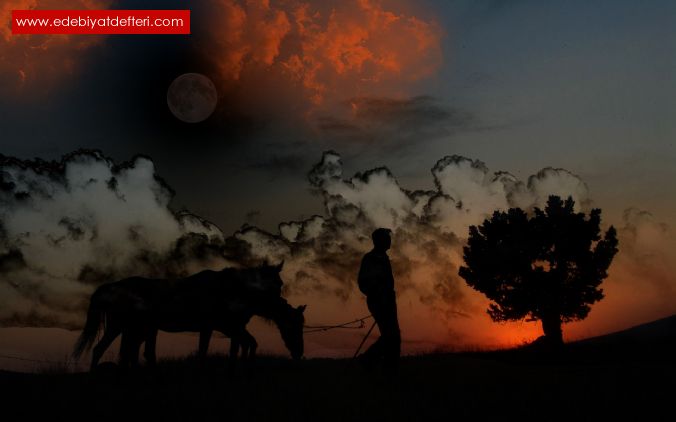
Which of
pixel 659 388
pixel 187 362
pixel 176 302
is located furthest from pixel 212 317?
pixel 659 388

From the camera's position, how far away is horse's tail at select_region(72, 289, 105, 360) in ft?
52.1

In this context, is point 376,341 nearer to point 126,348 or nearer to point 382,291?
point 382,291

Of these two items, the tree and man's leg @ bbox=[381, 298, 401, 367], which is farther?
the tree

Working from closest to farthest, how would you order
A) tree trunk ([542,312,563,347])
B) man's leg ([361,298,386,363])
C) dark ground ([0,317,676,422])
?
dark ground ([0,317,676,422])
man's leg ([361,298,386,363])
tree trunk ([542,312,563,347])

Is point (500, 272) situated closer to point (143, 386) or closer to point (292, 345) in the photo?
point (292, 345)

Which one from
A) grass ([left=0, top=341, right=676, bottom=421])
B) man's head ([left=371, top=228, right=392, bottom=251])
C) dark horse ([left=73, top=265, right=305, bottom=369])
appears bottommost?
grass ([left=0, top=341, right=676, bottom=421])

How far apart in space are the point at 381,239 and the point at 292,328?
19.4ft

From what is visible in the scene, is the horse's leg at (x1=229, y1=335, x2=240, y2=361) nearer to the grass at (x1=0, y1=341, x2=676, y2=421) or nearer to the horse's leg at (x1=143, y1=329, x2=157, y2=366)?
the grass at (x1=0, y1=341, x2=676, y2=421)

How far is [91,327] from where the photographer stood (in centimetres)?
1591

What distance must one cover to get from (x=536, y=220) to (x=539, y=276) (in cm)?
365

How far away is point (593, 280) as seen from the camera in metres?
36.8

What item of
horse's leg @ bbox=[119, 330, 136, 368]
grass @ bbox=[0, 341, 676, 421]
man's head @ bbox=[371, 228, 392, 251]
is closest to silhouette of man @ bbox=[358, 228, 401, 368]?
man's head @ bbox=[371, 228, 392, 251]

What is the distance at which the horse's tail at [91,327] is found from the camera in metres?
15.9

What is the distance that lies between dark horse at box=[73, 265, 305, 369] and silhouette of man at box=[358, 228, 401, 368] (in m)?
3.85
